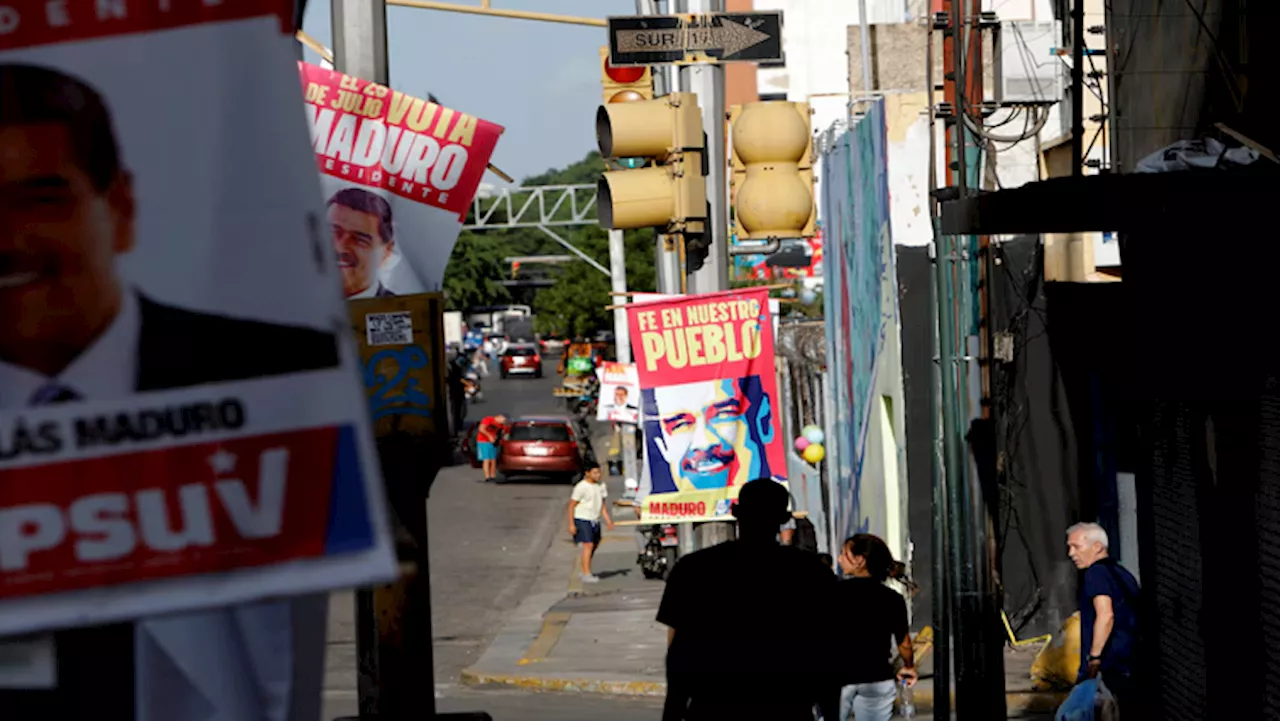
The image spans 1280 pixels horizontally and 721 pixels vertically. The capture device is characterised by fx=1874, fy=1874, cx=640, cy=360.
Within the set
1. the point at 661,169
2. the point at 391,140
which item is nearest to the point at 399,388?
the point at 391,140

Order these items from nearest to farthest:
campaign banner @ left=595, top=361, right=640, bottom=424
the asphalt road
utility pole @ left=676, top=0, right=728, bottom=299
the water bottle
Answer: utility pole @ left=676, top=0, right=728, bottom=299, the water bottle, the asphalt road, campaign banner @ left=595, top=361, right=640, bottom=424

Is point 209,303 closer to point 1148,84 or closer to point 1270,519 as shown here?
point 1270,519

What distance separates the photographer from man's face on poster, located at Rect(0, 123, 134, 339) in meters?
3.22

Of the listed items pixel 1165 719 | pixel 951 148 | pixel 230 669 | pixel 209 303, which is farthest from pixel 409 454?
pixel 1165 719

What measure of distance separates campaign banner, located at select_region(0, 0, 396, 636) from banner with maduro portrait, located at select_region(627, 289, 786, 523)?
1089 cm

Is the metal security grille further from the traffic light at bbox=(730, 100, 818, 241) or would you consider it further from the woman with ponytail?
the traffic light at bbox=(730, 100, 818, 241)

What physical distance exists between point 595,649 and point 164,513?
16.6m

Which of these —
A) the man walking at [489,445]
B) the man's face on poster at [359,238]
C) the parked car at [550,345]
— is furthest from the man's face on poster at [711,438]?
the parked car at [550,345]

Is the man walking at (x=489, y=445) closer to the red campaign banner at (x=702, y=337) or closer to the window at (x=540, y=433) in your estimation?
the window at (x=540, y=433)

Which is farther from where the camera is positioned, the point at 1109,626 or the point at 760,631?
the point at 1109,626

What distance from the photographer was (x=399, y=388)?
7375 millimetres

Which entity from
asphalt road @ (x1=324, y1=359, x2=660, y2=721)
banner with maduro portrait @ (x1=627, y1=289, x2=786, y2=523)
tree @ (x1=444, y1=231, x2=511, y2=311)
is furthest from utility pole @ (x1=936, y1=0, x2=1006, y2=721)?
tree @ (x1=444, y1=231, x2=511, y2=311)

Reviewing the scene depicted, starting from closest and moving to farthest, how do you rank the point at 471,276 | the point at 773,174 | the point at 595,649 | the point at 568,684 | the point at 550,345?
the point at 773,174, the point at 568,684, the point at 595,649, the point at 471,276, the point at 550,345

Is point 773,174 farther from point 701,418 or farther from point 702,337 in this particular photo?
point 701,418
